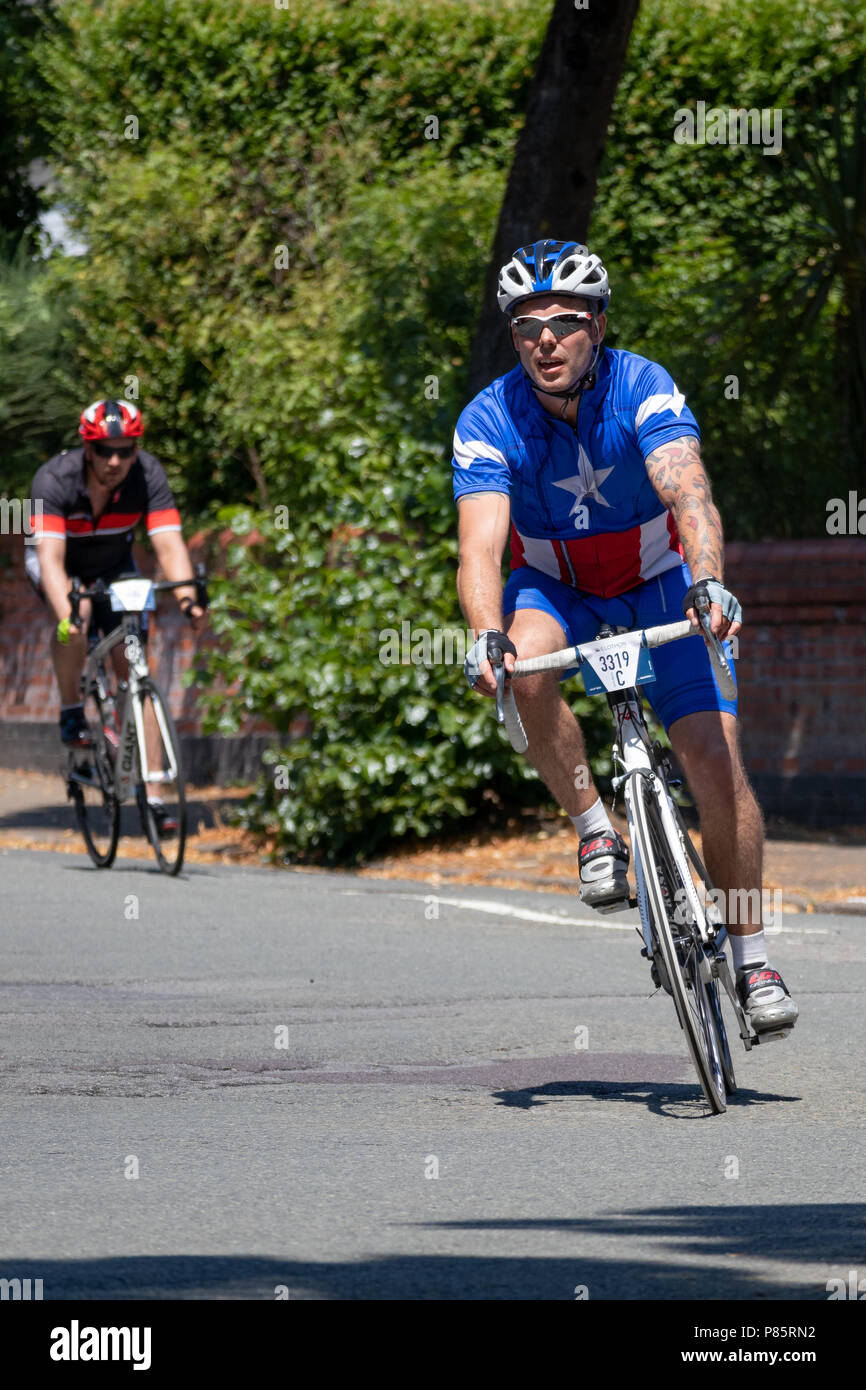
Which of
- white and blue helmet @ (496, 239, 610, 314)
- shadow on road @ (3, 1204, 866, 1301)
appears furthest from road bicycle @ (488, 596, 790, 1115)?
shadow on road @ (3, 1204, 866, 1301)

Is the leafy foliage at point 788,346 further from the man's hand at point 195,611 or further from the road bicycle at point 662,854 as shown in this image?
the road bicycle at point 662,854

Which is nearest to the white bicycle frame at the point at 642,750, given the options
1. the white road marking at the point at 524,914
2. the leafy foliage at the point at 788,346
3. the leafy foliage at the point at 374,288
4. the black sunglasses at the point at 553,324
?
the black sunglasses at the point at 553,324

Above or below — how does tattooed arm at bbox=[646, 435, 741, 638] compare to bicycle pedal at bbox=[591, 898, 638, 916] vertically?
above

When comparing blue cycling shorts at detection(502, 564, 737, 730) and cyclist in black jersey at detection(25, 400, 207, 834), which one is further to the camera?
cyclist in black jersey at detection(25, 400, 207, 834)

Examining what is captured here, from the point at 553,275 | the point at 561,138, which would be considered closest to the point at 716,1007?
the point at 553,275

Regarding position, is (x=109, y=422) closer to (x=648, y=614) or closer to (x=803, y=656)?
(x=803, y=656)

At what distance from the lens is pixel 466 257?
1523 centimetres

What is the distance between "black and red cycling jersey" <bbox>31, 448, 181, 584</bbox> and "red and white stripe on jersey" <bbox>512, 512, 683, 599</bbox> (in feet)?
17.2

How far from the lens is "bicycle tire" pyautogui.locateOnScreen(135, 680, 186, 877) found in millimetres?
10508

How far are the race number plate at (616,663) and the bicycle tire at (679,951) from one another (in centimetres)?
30

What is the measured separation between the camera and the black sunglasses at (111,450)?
10719 millimetres

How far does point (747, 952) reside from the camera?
571 cm

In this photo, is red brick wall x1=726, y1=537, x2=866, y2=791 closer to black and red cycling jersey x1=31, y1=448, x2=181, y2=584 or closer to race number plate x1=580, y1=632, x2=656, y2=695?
black and red cycling jersey x1=31, y1=448, x2=181, y2=584

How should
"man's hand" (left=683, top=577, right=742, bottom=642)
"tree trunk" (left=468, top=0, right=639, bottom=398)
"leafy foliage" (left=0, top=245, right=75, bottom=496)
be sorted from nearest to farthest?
"man's hand" (left=683, top=577, right=742, bottom=642) < "tree trunk" (left=468, top=0, right=639, bottom=398) < "leafy foliage" (left=0, top=245, right=75, bottom=496)
